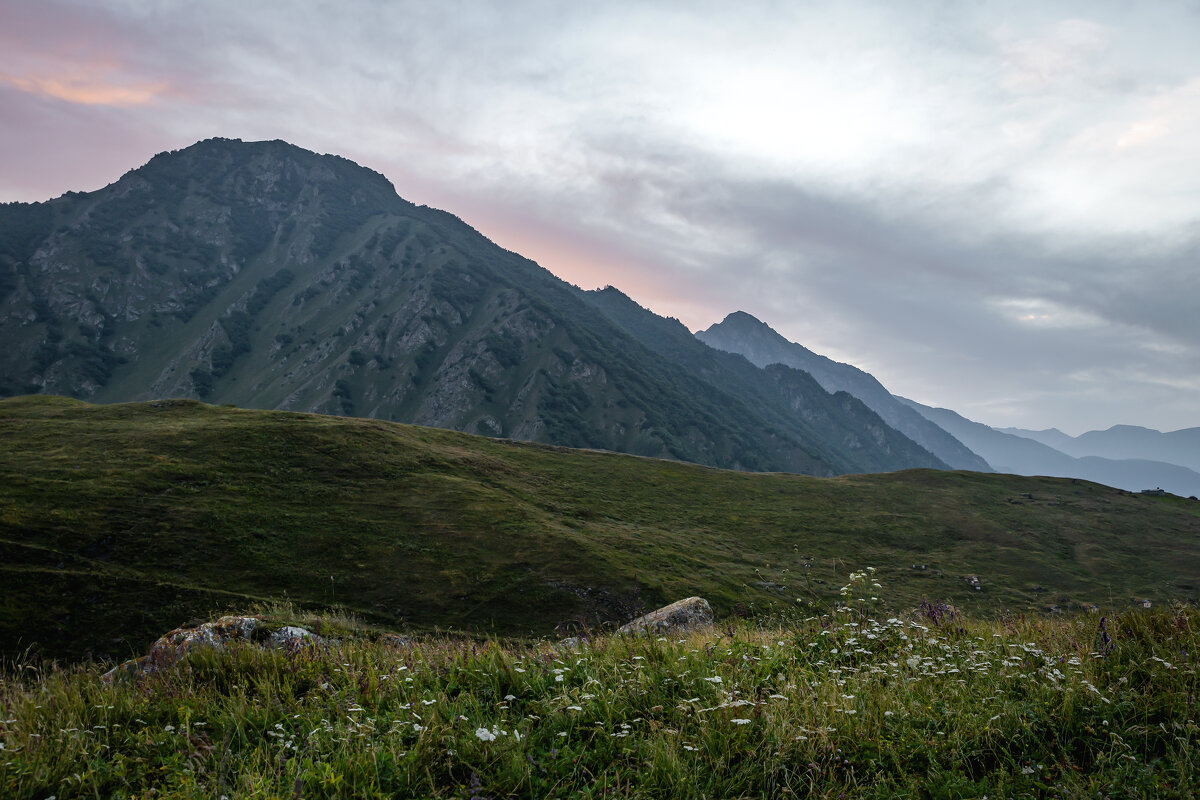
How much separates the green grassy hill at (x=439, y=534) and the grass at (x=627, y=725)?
9149 mm

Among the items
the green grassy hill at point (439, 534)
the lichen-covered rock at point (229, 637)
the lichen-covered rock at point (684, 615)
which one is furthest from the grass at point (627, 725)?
the lichen-covered rock at point (684, 615)

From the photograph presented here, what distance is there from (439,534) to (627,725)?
39.5 m

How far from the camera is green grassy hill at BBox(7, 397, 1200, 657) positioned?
99.3 feet

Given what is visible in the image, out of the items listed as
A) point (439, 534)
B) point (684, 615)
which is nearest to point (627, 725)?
point (684, 615)

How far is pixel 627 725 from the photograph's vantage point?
5.79m

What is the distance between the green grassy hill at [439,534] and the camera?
99.3ft

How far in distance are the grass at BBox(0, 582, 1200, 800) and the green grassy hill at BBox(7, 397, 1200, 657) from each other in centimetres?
915

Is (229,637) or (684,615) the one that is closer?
(229,637)

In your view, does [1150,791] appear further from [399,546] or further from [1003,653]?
[399,546]

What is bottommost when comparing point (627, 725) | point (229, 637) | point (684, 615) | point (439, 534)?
point (439, 534)

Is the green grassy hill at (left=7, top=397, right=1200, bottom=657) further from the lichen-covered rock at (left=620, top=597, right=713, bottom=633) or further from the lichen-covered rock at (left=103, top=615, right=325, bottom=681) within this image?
the lichen-covered rock at (left=103, top=615, right=325, bottom=681)

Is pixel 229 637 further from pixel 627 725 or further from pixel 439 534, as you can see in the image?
pixel 439 534

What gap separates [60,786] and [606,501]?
60497 mm

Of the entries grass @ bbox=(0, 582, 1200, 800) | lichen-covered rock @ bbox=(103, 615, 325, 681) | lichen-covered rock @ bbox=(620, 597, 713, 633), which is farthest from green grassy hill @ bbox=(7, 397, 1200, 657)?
lichen-covered rock @ bbox=(103, 615, 325, 681)
